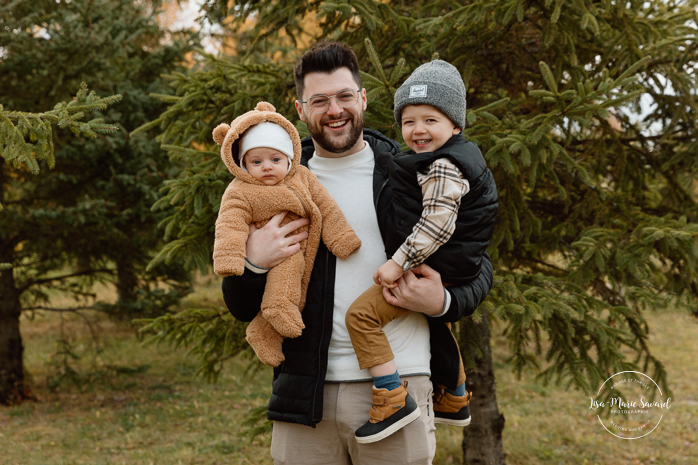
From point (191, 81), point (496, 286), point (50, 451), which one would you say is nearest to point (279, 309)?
point (496, 286)

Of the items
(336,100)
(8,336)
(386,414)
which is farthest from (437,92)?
(8,336)

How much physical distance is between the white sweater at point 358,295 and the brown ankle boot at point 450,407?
0.88ft

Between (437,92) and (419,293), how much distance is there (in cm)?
82

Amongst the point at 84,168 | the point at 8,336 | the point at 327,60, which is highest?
the point at 84,168

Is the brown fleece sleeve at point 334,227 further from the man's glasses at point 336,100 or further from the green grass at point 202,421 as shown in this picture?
the green grass at point 202,421

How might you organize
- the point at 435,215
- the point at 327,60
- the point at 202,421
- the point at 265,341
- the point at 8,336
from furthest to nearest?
the point at 8,336 → the point at 202,421 → the point at 327,60 → the point at 265,341 → the point at 435,215

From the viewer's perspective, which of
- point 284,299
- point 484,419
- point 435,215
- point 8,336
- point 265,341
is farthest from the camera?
point 8,336

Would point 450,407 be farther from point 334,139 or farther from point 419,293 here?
point 334,139

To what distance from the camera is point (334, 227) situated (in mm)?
2221

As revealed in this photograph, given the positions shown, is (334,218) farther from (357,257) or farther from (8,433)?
(8,433)

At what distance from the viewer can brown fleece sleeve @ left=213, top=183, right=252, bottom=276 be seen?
2.05 meters

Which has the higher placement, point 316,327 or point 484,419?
point 316,327

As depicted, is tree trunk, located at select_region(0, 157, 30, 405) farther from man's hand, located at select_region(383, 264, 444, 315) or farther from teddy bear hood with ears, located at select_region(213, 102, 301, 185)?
man's hand, located at select_region(383, 264, 444, 315)

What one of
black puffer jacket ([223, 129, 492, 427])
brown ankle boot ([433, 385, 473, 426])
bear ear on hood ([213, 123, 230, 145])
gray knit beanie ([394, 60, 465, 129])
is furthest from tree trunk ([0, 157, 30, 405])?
gray knit beanie ([394, 60, 465, 129])
